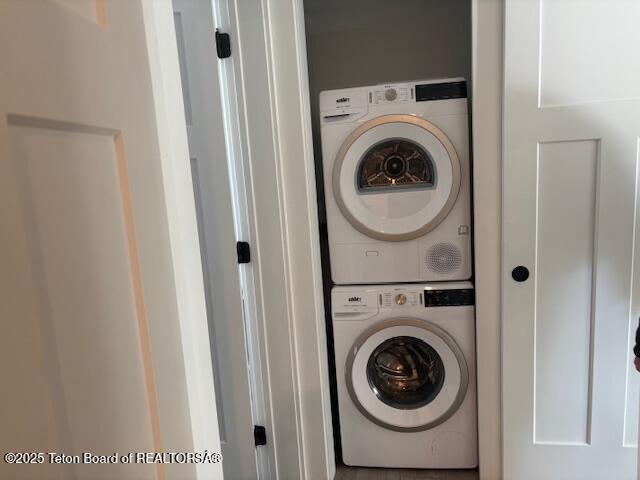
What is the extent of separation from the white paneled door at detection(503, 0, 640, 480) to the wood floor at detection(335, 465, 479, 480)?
29 cm

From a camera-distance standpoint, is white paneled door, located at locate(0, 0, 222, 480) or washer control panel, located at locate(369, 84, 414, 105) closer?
white paneled door, located at locate(0, 0, 222, 480)

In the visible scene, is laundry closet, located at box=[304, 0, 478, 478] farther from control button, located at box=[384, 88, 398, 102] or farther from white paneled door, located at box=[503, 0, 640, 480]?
white paneled door, located at box=[503, 0, 640, 480]

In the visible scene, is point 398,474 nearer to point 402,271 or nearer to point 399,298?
point 399,298

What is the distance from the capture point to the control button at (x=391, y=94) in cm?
160

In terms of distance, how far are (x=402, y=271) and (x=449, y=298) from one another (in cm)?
22

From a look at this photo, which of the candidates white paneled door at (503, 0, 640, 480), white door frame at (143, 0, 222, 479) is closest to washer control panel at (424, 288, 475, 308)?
white paneled door at (503, 0, 640, 480)

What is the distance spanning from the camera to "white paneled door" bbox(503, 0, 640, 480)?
4.21 feet

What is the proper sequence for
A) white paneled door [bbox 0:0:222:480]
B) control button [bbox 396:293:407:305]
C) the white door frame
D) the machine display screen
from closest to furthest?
white paneled door [bbox 0:0:222:480] → the white door frame → the machine display screen → control button [bbox 396:293:407:305]

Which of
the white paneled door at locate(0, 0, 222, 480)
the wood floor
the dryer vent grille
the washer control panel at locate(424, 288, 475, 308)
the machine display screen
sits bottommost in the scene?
the wood floor

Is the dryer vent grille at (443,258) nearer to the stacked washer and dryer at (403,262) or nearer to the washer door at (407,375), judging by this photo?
the stacked washer and dryer at (403,262)

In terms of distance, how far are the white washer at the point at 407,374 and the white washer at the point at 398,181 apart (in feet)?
0.34

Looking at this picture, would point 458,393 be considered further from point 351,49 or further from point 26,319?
point 351,49

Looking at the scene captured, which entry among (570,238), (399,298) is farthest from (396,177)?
(570,238)

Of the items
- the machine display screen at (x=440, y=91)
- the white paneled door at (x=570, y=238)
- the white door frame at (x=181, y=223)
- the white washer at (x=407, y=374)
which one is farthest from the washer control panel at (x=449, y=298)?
the white door frame at (x=181, y=223)
